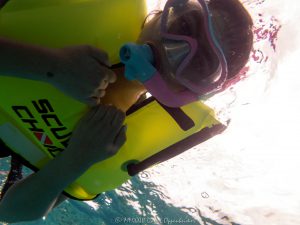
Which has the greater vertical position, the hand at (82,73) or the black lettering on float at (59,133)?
the hand at (82,73)

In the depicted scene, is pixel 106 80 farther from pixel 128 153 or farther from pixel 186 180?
pixel 186 180

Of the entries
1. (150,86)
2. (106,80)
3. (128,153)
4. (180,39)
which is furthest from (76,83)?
(128,153)

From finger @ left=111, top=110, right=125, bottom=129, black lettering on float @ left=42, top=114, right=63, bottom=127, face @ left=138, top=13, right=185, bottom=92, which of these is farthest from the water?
black lettering on float @ left=42, top=114, right=63, bottom=127

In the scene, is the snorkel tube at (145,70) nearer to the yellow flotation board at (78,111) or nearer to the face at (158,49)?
the face at (158,49)

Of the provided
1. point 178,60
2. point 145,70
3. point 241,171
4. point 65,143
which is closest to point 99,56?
point 145,70

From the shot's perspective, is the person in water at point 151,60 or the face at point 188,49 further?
the face at point 188,49

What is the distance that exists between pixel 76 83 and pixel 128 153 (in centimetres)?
137

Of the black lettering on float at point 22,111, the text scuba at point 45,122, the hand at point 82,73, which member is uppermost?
the hand at point 82,73

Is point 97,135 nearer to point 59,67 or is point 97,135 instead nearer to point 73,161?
point 73,161

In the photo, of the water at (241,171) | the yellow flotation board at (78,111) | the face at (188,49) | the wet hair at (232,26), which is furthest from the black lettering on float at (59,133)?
the water at (241,171)

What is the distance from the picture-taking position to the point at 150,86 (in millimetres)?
2479

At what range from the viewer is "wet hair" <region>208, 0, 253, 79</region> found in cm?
268

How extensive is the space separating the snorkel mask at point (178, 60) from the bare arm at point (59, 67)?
235mm

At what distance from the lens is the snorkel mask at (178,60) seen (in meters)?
2.34
